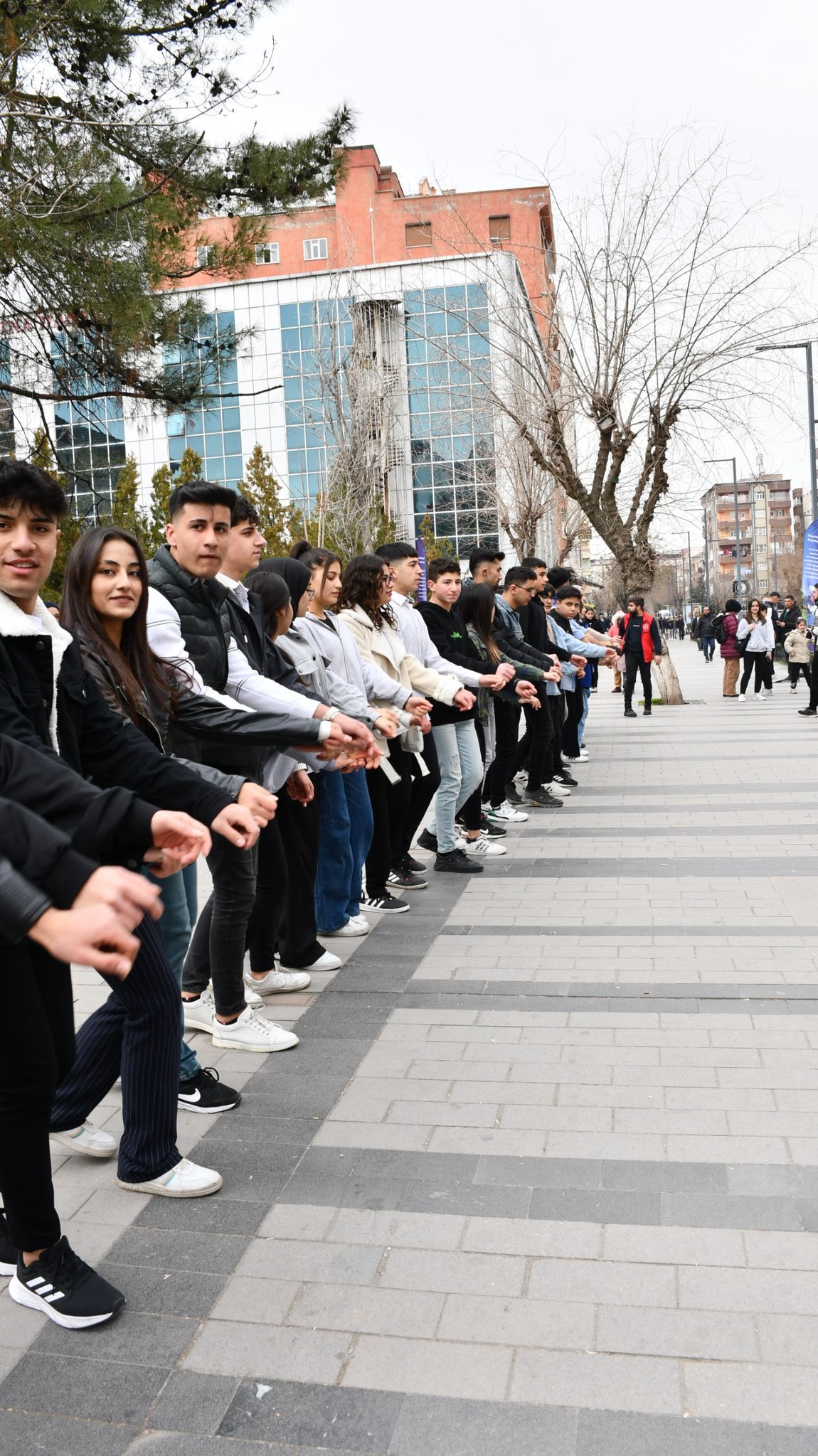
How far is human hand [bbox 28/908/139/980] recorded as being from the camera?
6.62 ft

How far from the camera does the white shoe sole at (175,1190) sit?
3.35 m

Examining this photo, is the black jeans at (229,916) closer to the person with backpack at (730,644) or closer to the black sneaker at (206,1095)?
the black sneaker at (206,1095)

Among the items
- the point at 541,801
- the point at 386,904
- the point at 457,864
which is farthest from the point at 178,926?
the point at 541,801

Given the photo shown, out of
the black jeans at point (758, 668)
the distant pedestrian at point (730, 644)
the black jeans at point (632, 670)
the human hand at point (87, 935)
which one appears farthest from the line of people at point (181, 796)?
the black jeans at point (758, 668)

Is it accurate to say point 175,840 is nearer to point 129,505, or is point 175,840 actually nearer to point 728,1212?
point 728,1212

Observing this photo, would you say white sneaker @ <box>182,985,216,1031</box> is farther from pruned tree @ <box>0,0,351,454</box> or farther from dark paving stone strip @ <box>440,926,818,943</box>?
pruned tree @ <box>0,0,351,454</box>

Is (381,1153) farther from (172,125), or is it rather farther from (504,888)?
(172,125)

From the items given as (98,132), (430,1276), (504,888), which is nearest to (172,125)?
(98,132)

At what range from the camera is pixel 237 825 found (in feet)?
10.0

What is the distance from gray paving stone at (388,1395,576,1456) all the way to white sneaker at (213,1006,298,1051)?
6.82 ft

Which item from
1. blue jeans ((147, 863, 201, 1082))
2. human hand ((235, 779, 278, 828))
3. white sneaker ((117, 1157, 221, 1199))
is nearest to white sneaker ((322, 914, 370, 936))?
blue jeans ((147, 863, 201, 1082))

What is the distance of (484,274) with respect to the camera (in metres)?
19.0

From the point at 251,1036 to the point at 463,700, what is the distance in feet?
9.76

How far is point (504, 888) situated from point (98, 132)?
511 centimetres
